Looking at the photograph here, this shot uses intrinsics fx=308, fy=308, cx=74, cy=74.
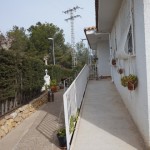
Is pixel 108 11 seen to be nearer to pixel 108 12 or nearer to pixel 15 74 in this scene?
pixel 108 12

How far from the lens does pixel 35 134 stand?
9.61 meters

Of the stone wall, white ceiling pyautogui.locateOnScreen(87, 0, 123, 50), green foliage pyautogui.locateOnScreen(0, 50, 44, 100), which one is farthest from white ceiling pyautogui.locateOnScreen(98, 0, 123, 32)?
the stone wall

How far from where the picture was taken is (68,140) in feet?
24.5

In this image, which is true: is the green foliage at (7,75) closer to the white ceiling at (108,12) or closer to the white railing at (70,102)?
the white railing at (70,102)

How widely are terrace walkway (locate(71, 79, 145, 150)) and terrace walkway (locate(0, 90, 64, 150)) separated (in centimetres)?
84

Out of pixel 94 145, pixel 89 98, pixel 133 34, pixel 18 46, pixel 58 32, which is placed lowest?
pixel 94 145

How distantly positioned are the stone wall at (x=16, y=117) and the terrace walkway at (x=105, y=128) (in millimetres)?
2370

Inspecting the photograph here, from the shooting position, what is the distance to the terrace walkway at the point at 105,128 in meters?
7.30

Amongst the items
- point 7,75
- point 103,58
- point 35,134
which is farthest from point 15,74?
point 103,58

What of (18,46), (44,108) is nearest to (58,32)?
(18,46)

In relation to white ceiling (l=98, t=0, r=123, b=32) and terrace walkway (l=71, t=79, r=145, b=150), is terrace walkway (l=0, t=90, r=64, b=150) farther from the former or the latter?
white ceiling (l=98, t=0, r=123, b=32)

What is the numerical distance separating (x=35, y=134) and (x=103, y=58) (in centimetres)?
1548

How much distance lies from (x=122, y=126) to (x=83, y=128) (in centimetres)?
111

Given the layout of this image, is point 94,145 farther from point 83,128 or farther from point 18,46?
point 18,46
